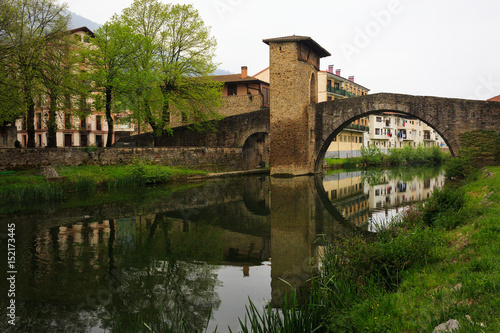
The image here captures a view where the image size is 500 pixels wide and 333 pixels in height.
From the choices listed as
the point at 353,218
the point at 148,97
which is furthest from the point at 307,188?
the point at 148,97

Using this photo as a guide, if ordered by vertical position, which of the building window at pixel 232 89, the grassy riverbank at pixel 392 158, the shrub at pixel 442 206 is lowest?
the shrub at pixel 442 206

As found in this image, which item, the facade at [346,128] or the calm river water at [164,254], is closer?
the calm river water at [164,254]

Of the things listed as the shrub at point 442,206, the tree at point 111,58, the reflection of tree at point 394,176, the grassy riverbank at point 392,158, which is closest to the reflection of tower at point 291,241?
the shrub at point 442,206

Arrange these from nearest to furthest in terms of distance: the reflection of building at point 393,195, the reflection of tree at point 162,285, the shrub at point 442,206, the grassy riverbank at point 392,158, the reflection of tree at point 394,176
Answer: the reflection of tree at point 162,285, the shrub at point 442,206, the reflection of building at point 393,195, the reflection of tree at point 394,176, the grassy riverbank at point 392,158

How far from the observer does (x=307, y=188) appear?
1848 centimetres

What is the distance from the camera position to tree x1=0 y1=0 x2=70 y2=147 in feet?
47.7

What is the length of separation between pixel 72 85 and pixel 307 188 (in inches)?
461

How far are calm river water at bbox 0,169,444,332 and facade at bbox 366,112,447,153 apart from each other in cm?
4470

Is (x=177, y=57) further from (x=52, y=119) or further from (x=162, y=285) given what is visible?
(x=162, y=285)

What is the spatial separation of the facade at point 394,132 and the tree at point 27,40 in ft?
146

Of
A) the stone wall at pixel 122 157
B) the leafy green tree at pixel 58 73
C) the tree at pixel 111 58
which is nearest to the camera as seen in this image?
the leafy green tree at pixel 58 73

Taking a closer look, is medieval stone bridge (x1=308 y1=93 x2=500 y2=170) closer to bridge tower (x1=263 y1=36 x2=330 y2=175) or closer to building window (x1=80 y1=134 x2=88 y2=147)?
bridge tower (x1=263 y1=36 x2=330 y2=175)

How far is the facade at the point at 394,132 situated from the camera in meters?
57.4

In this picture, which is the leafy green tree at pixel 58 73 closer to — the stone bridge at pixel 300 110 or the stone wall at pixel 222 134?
the stone wall at pixel 222 134
